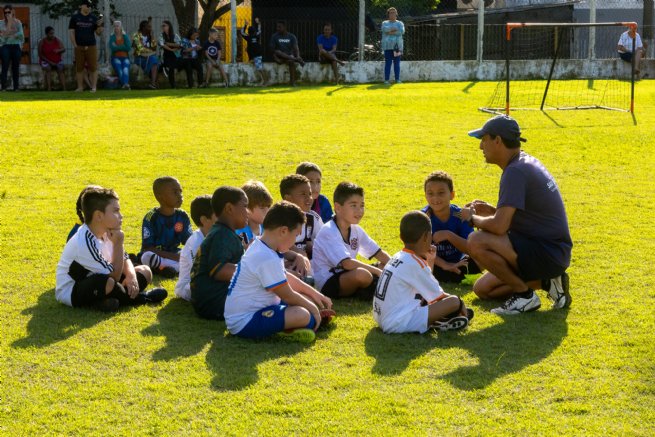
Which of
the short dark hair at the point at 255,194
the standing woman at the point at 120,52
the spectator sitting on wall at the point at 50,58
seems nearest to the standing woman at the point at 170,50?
the standing woman at the point at 120,52

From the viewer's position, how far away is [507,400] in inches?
202

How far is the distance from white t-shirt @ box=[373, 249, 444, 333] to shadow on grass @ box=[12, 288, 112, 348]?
1987mm

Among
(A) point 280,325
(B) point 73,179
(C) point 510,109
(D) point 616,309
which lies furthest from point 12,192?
(C) point 510,109

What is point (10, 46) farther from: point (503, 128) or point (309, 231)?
point (503, 128)

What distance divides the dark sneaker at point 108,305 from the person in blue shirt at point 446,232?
2505mm

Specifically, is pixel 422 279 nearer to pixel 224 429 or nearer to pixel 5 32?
pixel 224 429

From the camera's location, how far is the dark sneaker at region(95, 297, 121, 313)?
6.80 m

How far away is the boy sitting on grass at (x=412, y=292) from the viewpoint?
622 centimetres

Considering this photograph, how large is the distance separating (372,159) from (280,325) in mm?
7443

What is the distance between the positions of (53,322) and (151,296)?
0.79m

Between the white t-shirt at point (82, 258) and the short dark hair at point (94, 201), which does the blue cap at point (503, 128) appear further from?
the white t-shirt at point (82, 258)

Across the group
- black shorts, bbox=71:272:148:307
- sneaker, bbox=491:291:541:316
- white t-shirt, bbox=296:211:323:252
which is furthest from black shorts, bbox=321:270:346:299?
black shorts, bbox=71:272:148:307

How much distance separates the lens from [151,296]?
7.11m

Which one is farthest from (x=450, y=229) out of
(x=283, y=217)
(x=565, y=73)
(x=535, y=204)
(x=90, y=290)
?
(x=565, y=73)
